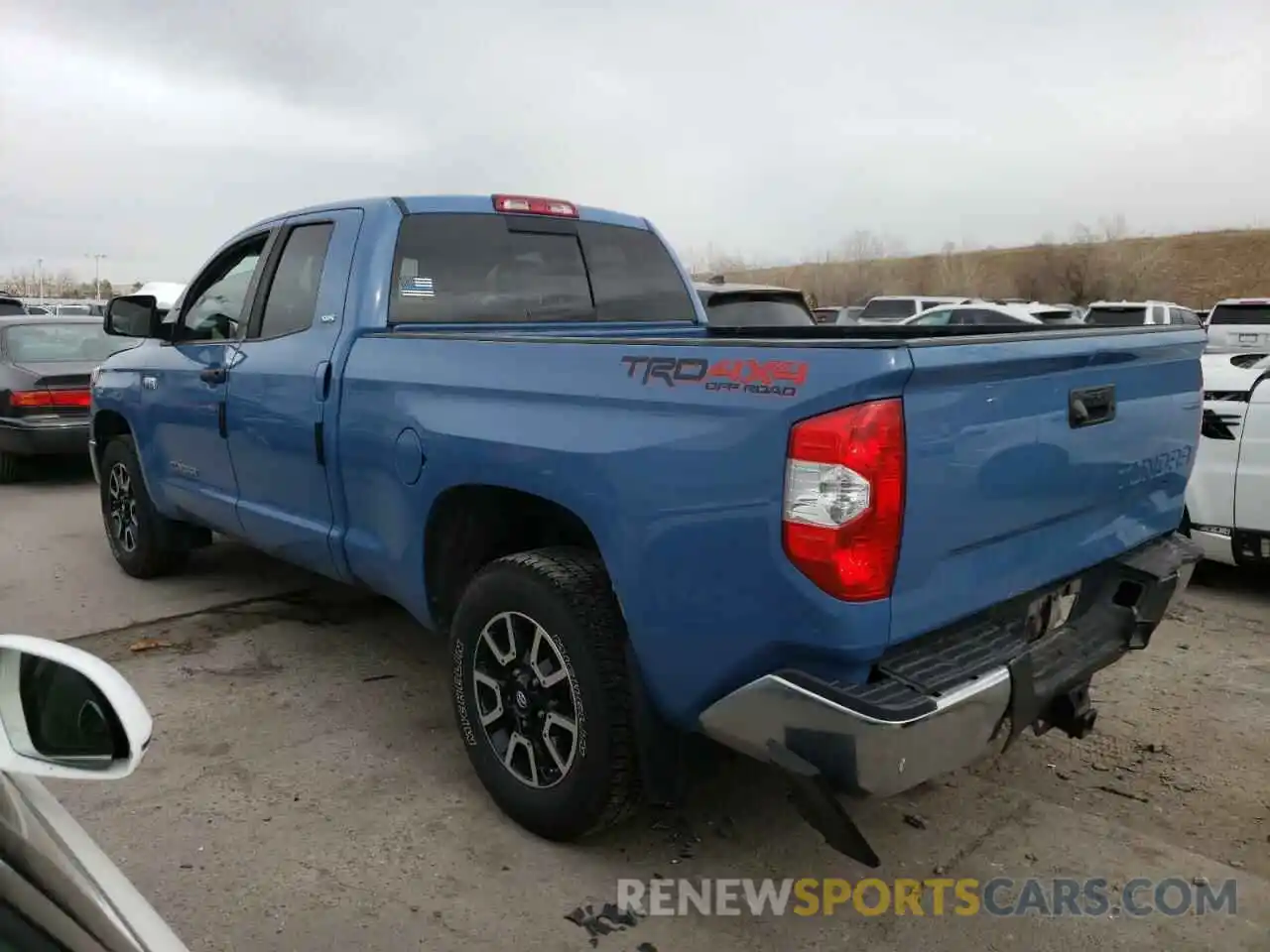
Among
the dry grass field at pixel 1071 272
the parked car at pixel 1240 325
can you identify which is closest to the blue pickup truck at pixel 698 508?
the parked car at pixel 1240 325

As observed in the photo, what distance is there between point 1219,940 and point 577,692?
183cm

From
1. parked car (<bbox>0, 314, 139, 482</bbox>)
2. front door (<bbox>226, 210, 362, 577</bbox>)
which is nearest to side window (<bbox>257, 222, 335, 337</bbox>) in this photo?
front door (<bbox>226, 210, 362, 577</bbox>)

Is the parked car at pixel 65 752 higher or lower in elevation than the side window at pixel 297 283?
lower

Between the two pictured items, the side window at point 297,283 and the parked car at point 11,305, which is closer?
the side window at point 297,283

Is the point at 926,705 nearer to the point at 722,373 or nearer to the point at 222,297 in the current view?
the point at 722,373

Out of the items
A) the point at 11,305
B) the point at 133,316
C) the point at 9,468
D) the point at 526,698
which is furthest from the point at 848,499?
the point at 11,305

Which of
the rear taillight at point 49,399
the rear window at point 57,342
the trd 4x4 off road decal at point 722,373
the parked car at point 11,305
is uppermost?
the parked car at point 11,305

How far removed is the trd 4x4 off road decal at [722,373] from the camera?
2.34 meters

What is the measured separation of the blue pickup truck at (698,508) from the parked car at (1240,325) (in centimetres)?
1362

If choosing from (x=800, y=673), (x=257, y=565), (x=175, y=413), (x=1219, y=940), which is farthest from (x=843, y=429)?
(x=257, y=565)

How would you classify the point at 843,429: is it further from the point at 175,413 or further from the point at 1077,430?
the point at 175,413

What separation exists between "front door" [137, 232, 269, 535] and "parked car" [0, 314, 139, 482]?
4.61 m

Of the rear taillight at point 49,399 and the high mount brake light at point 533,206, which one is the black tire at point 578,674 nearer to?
the high mount brake light at point 533,206

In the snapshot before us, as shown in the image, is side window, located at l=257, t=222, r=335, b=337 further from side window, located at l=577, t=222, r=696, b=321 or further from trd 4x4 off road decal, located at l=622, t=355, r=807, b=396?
trd 4x4 off road decal, located at l=622, t=355, r=807, b=396
